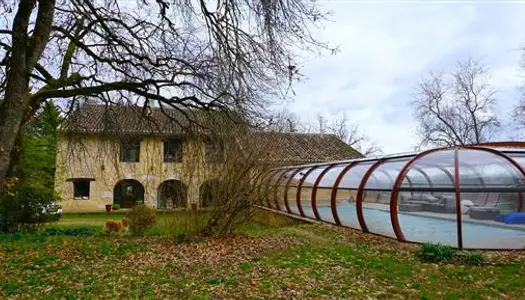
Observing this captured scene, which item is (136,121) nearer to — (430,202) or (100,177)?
(430,202)

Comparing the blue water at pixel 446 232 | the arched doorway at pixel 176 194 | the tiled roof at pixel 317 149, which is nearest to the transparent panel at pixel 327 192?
the blue water at pixel 446 232

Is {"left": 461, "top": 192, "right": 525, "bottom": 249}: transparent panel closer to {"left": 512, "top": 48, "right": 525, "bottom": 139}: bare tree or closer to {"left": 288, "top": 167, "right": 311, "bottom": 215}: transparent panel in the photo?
{"left": 288, "top": 167, "right": 311, "bottom": 215}: transparent panel

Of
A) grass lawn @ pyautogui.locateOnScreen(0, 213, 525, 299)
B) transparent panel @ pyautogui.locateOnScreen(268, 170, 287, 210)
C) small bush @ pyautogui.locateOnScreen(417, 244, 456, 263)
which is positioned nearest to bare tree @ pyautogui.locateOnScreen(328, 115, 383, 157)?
transparent panel @ pyautogui.locateOnScreen(268, 170, 287, 210)

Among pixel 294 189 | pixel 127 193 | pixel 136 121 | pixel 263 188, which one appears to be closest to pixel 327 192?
pixel 263 188

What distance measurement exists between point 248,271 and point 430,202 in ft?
13.5

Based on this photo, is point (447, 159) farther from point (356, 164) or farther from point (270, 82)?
point (270, 82)

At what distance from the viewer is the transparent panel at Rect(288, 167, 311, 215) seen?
15.0 meters

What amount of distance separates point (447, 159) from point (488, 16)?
15.0 feet

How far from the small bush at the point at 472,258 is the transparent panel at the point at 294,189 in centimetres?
781

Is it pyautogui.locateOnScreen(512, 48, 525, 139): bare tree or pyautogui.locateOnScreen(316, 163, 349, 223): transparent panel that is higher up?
pyautogui.locateOnScreen(512, 48, 525, 139): bare tree

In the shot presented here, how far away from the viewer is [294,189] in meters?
15.1

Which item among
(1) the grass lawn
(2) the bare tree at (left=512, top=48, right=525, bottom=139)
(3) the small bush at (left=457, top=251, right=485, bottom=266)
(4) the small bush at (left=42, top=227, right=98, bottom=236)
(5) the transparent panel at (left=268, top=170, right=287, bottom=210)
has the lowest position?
(4) the small bush at (left=42, top=227, right=98, bottom=236)

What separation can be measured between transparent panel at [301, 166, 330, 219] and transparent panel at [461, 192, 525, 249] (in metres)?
6.21

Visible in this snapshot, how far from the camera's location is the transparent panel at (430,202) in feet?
26.3
